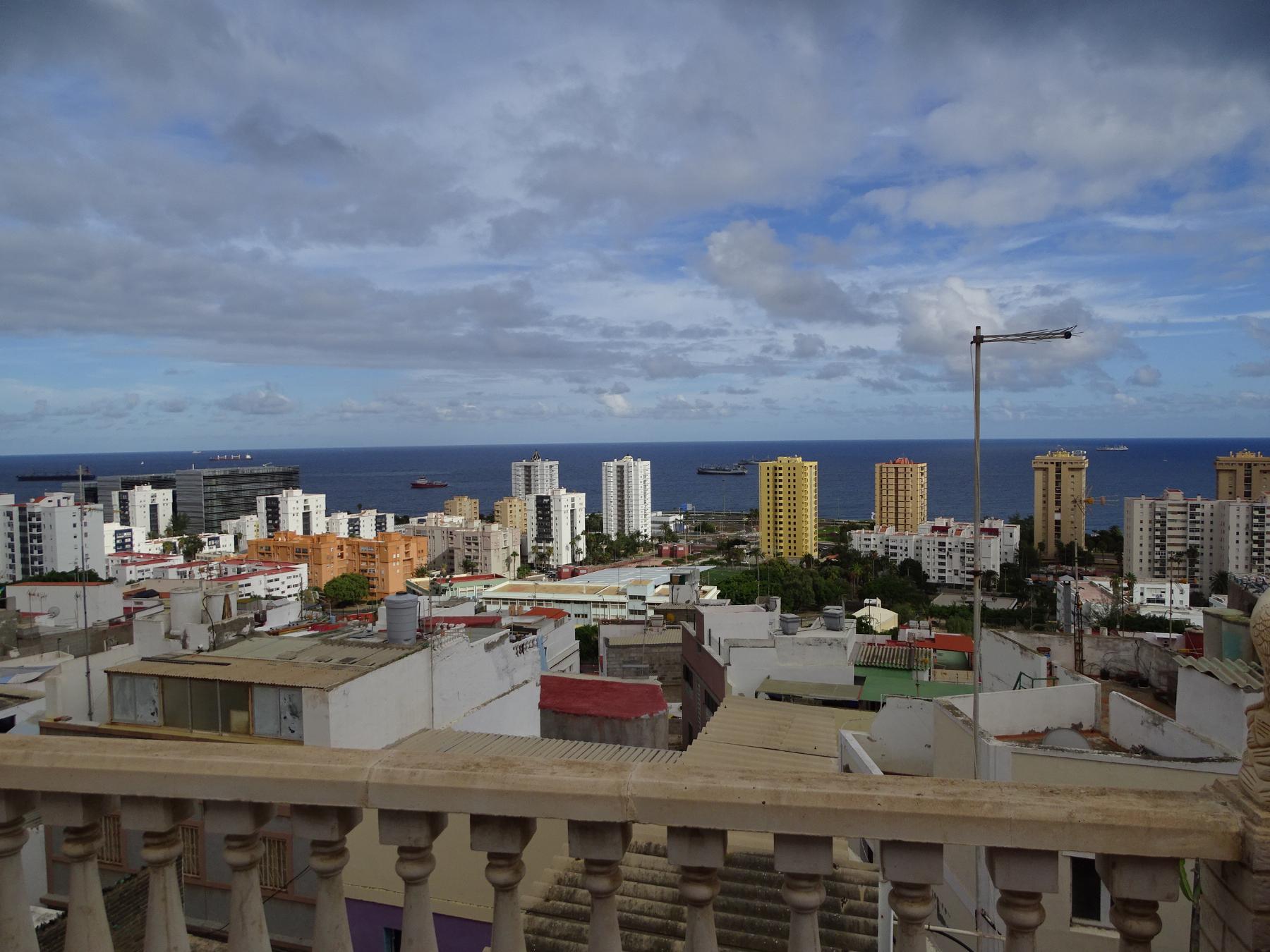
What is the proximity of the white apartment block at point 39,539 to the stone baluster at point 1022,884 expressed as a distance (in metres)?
91.1

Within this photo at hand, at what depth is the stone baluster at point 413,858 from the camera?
2271mm

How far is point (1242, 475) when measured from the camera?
313ft

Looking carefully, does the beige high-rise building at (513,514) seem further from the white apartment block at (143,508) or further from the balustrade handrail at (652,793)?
the balustrade handrail at (652,793)

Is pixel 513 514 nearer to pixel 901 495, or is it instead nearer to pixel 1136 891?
pixel 901 495

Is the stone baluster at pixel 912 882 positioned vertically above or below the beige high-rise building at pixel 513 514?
above

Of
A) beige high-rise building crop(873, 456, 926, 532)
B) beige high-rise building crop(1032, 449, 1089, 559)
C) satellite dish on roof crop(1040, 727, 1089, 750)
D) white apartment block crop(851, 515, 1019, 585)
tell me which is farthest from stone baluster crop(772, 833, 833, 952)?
beige high-rise building crop(873, 456, 926, 532)

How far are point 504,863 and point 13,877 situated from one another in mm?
1532

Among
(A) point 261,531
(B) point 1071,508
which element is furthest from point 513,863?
(A) point 261,531

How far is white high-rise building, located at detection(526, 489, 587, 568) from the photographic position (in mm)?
109562

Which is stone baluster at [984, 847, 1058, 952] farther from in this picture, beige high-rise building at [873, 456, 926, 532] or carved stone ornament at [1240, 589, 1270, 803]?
beige high-rise building at [873, 456, 926, 532]

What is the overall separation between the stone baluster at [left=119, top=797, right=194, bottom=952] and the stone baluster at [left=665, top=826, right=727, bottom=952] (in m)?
1.45

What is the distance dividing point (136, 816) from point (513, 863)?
1.13 metres

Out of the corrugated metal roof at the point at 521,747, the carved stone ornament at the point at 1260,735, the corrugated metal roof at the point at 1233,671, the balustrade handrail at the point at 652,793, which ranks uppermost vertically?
the carved stone ornament at the point at 1260,735

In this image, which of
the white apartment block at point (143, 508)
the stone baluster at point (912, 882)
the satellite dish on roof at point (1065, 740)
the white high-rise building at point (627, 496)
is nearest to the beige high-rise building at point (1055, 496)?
the white high-rise building at point (627, 496)
